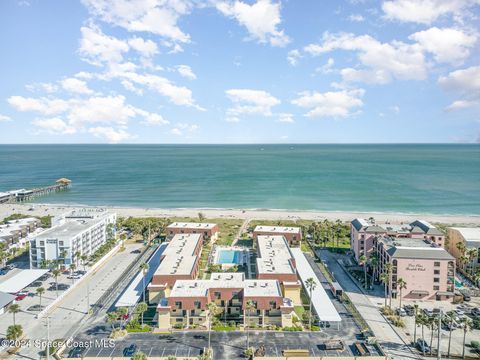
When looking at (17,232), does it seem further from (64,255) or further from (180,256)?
(180,256)

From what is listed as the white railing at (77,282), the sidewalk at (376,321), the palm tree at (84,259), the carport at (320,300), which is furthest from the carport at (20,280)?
the sidewalk at (376,321)

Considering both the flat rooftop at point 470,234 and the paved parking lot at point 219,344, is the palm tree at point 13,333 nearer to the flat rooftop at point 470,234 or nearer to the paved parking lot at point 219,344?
the paved parking lot at point 219,344

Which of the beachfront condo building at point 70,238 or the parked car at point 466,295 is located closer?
the parked car at point 466,295

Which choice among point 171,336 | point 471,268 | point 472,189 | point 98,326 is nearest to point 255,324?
point 171,336

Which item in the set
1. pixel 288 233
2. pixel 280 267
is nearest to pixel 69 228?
pixel 280 267

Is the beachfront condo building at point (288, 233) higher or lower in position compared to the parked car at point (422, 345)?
higher

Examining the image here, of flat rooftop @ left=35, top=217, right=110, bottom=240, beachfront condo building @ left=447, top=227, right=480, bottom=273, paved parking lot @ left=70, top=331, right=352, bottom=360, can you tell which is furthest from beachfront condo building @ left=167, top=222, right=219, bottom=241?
beachfront condo building @ left=447, top=227, right=480, bottom=273

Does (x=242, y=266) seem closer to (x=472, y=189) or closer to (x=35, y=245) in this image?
(x=35, y=245)

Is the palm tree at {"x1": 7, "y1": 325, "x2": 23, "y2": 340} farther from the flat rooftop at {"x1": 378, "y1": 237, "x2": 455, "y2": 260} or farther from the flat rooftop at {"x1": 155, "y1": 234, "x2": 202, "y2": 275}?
the flat rooftop at {"x1": 378, "y1": 237, "x2": 455, "y2": 260}
